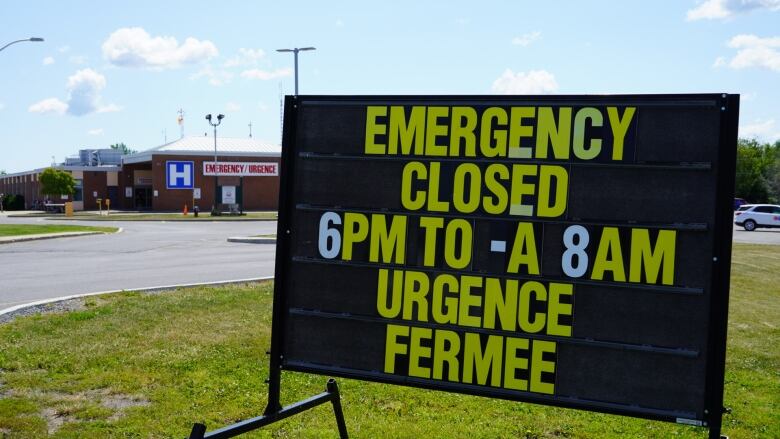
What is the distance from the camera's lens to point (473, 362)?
4344 millimetres

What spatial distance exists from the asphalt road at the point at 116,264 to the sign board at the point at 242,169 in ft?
117

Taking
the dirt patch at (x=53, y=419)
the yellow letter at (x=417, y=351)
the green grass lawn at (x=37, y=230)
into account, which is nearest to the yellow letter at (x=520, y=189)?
the yellow letter at (x=417, y=351)

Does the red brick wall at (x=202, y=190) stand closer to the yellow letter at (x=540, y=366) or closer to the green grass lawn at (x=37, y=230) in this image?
the green grass lawn at (x=37, y=230)

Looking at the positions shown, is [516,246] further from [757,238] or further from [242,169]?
[242,169]

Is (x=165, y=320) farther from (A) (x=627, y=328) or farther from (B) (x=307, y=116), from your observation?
(A) (x=627, y=328)

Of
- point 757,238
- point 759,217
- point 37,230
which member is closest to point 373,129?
point 37,230

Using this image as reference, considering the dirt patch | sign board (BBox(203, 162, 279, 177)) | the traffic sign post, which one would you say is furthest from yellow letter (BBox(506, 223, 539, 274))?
sign board (BBox(203, 162, 279, 177))

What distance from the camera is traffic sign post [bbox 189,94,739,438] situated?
3.95m

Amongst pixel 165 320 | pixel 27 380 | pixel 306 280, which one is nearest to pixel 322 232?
pixel 306 280

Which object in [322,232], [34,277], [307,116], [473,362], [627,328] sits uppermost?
[307,116]

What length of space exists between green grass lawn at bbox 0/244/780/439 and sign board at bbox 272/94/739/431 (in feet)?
4.12

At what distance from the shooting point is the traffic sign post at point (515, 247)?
13.0ft

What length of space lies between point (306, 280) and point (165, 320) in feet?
17.8

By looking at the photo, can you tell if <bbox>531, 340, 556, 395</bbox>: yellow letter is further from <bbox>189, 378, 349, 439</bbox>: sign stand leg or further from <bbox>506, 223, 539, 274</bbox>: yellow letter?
<bbox>189, 378, 349, 439</bbox>: sign stand leg
